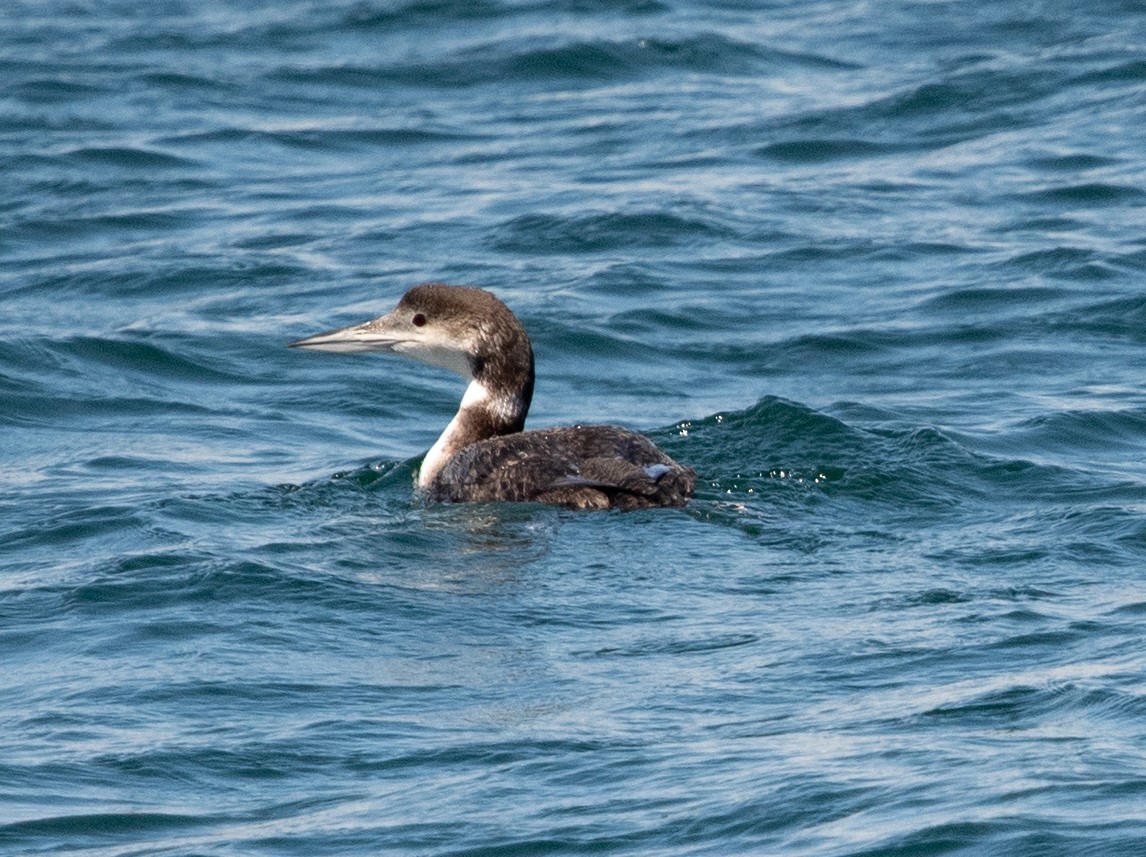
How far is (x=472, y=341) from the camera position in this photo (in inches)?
378

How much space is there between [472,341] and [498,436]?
0.45m

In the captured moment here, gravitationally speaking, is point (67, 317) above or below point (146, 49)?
below

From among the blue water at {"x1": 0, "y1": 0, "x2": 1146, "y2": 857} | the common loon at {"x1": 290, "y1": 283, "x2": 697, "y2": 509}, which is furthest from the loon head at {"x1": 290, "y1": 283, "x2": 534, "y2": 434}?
the blue water at {"x1": 0, "y1": 0, "x2": 1146, "y2": 857}

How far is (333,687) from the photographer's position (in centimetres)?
691

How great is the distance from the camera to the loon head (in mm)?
9562

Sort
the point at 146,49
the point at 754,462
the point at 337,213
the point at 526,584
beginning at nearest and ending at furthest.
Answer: the point at 526,584
the point at 754,462
the point at 337,213
the point at 146,49

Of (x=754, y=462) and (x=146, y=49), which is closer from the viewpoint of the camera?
(x=754, y=462)

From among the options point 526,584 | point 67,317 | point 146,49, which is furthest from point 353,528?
point 146,49

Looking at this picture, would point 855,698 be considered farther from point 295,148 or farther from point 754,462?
point 295,148

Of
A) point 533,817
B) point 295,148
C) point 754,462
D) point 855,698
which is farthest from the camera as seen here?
point 295,148

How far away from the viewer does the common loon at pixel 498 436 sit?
8.67 meters

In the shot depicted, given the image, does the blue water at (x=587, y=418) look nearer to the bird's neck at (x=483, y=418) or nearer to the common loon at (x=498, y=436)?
the common loon at (x=498, y=436)

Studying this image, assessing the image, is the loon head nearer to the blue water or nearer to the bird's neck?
the bird's neck

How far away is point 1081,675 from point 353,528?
335cm
